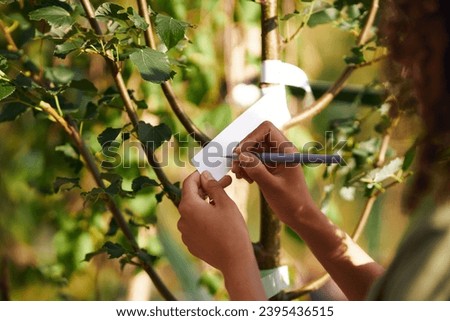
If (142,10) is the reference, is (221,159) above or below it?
below

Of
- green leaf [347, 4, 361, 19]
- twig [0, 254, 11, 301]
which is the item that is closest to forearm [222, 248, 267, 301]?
green leaf [347, 4, 361, 19]

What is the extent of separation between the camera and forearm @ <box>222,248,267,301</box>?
934 mm

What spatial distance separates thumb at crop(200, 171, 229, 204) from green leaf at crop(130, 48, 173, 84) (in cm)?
13

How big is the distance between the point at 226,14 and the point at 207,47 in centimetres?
18

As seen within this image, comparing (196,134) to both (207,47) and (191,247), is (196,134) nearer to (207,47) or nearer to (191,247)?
(191,247)

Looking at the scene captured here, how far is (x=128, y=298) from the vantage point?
1850 millimetres

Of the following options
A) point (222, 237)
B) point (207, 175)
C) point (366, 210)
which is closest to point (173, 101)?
point (207, 175)

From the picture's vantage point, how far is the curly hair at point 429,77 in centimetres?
86

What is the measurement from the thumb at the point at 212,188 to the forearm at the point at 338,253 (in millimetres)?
143

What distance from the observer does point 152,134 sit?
1096 mm

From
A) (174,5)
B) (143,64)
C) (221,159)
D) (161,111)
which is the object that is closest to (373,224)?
(161,111)

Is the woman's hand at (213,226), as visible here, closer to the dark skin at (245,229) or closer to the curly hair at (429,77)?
the dark skin at (245,229)

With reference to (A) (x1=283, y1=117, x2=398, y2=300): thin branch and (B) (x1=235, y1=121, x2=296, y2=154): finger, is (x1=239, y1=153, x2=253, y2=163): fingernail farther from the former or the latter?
(A) (x1=283, y1=117, x2=398, y2=300): thin branch

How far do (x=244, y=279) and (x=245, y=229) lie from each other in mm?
64
